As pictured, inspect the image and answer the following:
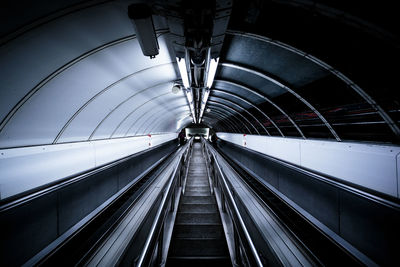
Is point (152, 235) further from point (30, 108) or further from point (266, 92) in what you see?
point (266, 92)

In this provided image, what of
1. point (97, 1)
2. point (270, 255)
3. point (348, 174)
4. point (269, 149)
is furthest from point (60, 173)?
point (269, 149)

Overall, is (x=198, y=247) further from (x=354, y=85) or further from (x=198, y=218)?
(x=354, y=85)

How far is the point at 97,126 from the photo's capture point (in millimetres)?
5211

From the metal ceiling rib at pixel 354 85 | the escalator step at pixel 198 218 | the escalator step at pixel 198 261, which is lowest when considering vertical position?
the escalator step at pixel 198 261

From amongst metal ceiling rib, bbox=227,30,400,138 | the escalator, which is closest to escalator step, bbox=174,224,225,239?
the escalator

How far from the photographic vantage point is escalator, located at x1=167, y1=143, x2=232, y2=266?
109 inches

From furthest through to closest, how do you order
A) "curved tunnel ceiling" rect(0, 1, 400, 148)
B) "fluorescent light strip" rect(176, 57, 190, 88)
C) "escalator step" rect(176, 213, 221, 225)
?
"escalator step" rect(176, 213, 221, 225) → "fluorescent light strip" rect(176, 57, 190, 88) → "curved tunnel ceiling" rect(0, 1, 400, 148)

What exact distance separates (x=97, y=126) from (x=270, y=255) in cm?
556

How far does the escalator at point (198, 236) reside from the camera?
2.77 metres

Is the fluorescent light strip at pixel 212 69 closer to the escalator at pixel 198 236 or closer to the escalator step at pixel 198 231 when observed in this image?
the escalator at pixel 198 236

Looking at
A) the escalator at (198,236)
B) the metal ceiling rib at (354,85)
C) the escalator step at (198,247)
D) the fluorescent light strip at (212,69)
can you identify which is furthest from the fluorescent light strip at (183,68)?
the escalator step at (198,247)

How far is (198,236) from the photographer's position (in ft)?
10.9

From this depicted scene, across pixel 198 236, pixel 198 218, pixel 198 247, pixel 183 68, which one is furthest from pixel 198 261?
pixel 183 68

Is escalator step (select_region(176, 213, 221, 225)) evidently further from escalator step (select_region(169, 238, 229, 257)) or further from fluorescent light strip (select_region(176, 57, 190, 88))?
fluorescent light strip (select_region(176, 57, 190, 88))
